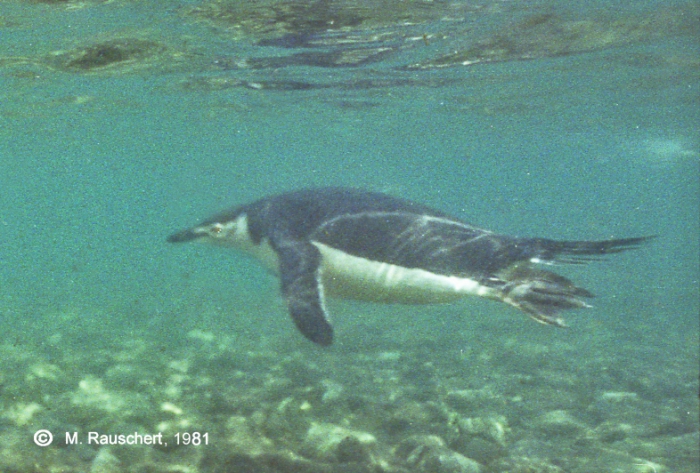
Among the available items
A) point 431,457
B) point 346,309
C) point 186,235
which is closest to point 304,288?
point 431,457

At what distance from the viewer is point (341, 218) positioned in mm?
6078

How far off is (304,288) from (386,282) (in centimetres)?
91

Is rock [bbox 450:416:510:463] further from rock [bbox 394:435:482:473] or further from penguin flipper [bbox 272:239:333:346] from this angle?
penguin flipper [bbox 272:239:333:346]

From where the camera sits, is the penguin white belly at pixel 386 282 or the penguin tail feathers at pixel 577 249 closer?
the penguin tail feathers at pixel 577 249

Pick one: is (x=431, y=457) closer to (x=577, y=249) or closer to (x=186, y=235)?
(x=577, y=249)

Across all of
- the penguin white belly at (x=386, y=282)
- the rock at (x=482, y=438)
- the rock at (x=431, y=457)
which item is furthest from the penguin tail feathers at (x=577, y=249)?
the rock at (x=431, y=457)

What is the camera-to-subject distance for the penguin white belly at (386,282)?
5348 millimetres

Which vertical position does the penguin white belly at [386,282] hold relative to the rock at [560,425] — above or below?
above

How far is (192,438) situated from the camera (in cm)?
464

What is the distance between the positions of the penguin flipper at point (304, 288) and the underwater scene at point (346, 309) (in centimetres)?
5

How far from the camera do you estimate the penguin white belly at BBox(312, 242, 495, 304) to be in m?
5.35

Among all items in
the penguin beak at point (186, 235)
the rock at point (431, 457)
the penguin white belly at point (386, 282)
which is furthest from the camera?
the penguin beak at point (186, 235)

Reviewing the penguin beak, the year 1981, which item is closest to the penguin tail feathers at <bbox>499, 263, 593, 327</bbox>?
the year 1981

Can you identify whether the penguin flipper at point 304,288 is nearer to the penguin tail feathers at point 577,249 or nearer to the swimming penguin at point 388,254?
the swimming penguin at point 388,254
